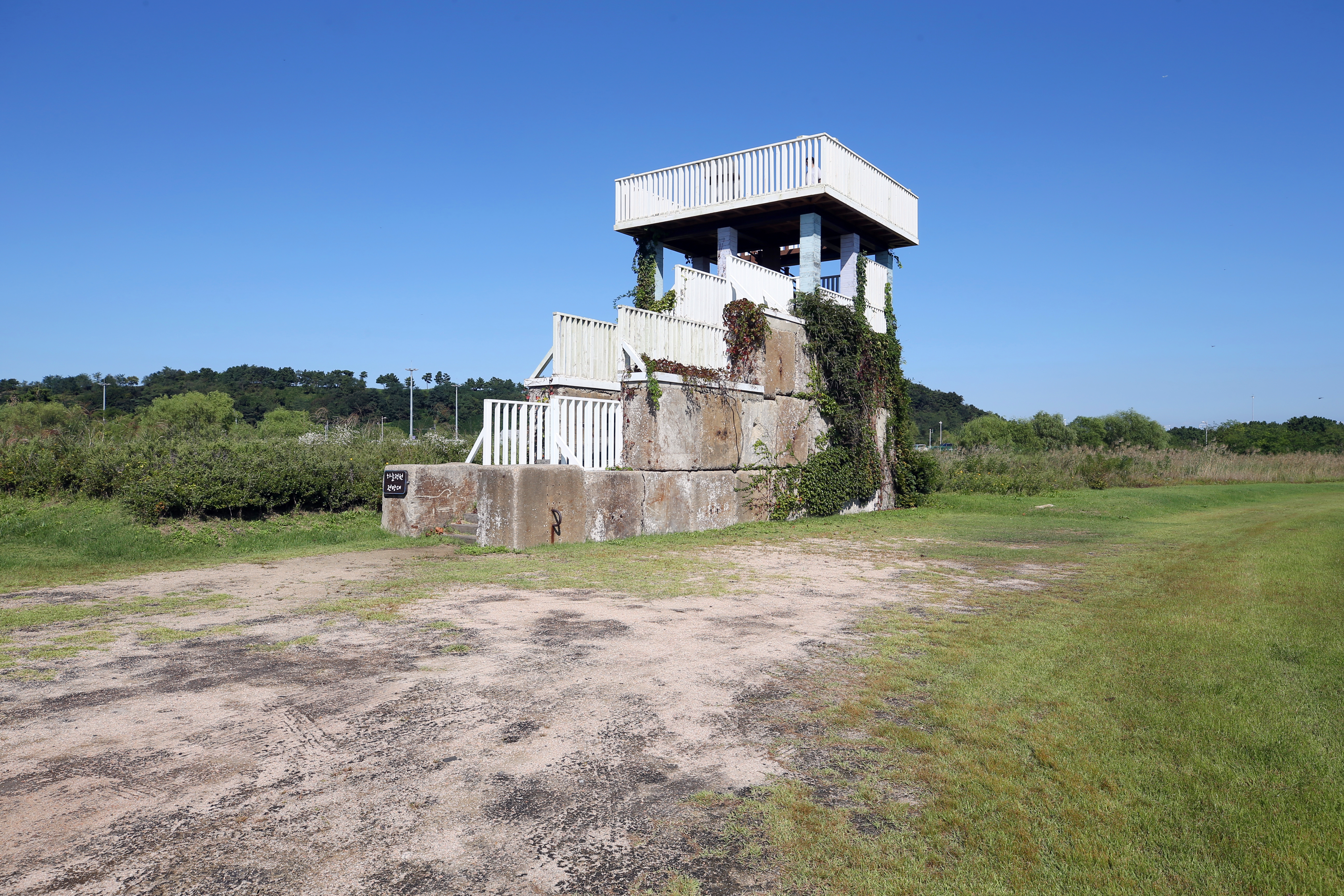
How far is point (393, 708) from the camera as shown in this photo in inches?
133

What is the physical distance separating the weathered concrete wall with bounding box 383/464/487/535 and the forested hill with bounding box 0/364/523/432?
4410cm

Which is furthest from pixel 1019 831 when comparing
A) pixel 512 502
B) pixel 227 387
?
pixel 227 387

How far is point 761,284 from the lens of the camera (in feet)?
48.8

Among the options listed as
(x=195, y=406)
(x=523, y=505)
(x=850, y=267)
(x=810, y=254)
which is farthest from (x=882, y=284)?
(x=195, y=406)

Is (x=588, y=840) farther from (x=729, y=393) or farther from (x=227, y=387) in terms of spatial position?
(x=227, y=387)

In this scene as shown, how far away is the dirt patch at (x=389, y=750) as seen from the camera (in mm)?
2111

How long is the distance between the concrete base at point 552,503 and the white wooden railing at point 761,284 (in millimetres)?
4131

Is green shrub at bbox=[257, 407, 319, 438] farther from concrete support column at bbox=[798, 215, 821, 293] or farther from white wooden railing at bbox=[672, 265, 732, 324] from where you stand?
concrete support column at bbox=[798, 215, 821, 293]

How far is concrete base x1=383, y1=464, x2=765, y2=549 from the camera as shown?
30.9 ft

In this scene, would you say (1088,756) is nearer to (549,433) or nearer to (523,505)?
(523,505)

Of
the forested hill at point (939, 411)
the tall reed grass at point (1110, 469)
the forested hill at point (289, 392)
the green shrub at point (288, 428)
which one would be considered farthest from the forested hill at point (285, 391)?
the forested hill at point (939, 411)

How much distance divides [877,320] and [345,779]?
1626cm

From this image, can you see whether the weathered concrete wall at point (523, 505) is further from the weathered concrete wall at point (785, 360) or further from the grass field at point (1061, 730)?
the weathered concrete wall at point (785, 360)

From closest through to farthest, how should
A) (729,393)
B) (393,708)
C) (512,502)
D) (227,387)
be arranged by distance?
(393,708) < (512,502) < (729,393) < (227,387)
